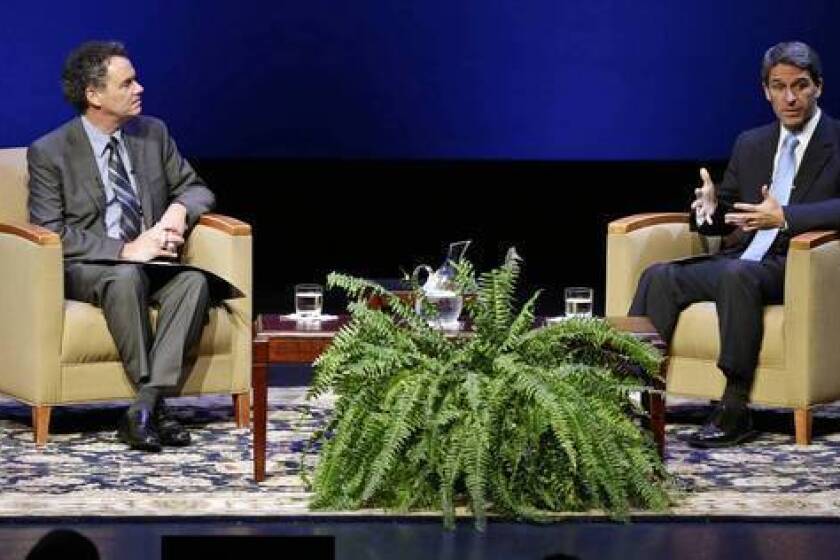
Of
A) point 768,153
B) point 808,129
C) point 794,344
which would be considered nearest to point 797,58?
point 808,129

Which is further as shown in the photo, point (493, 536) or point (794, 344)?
point (794, 344)

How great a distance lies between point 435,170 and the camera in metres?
8.77

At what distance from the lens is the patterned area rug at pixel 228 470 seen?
491cm

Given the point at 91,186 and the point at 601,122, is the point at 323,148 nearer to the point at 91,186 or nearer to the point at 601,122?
the point at 601,122

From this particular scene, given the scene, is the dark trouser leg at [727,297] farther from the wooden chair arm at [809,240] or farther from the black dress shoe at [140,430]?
the black dress shoe at [140,430]

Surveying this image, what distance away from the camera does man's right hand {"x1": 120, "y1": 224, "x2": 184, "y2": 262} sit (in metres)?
5.99

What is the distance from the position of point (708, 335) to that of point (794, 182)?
64 centimetres

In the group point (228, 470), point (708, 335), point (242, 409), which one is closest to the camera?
point (228, 470)

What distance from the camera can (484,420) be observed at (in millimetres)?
4680

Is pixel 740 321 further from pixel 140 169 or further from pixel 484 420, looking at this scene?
pixel 140 169

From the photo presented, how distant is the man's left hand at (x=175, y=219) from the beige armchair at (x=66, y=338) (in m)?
0.13

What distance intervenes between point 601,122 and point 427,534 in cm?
446

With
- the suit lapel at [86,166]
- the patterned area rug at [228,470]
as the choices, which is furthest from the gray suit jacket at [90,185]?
the patterned area rug at [228,470]

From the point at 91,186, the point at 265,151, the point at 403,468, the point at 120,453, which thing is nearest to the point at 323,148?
the point at 265,151
